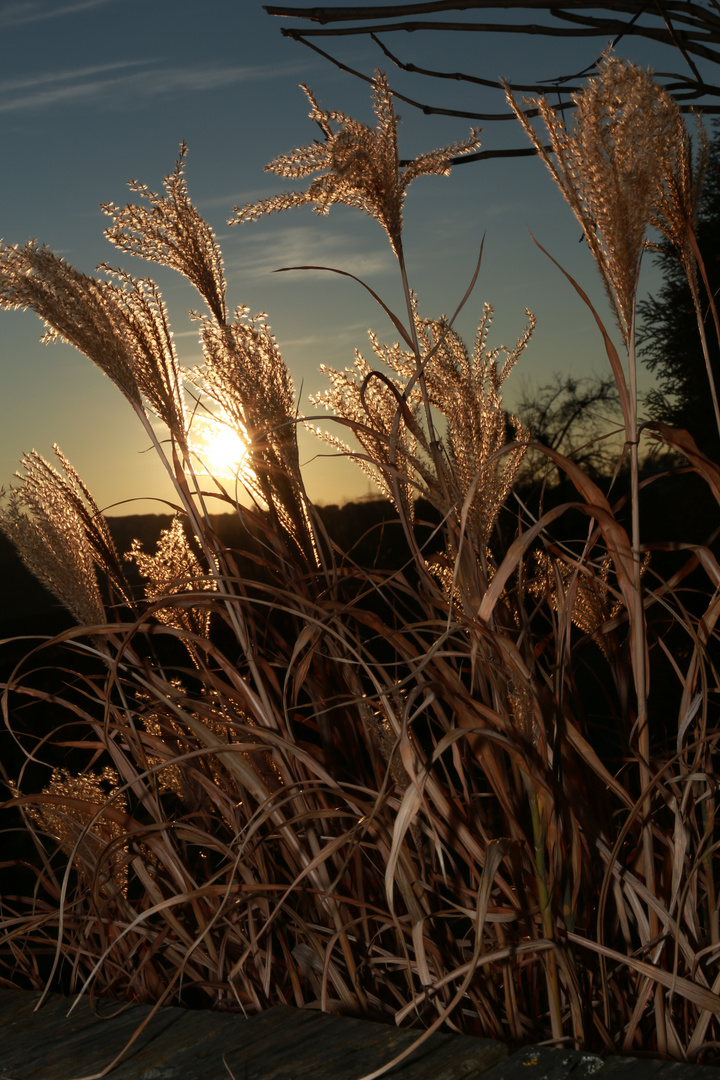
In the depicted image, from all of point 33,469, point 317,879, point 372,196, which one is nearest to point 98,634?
point 33,469

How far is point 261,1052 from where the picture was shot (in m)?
0.96

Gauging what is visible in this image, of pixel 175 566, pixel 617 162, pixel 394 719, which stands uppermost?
pixel 617 162

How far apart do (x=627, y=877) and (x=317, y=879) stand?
0.40m

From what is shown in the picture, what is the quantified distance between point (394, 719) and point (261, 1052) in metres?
0.39

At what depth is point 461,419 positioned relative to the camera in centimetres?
121

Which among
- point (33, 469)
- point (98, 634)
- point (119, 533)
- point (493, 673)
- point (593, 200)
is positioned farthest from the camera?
point (119, 533)

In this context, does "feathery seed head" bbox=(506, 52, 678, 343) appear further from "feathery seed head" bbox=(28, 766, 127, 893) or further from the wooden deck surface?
"feathery seed head" bbox=(28, 766, 127, 893)

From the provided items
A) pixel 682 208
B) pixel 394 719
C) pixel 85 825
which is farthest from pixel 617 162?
pixel 85 825

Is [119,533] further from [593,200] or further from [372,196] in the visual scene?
[593,200]

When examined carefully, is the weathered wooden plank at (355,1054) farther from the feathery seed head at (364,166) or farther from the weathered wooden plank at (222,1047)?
the feathery seed head at (364,166)

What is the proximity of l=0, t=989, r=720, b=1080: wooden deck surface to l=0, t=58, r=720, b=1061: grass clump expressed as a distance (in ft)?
0.17

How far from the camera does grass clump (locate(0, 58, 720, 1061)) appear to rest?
93cm

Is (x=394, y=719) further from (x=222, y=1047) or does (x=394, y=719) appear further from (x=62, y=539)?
(x=62, y=539)

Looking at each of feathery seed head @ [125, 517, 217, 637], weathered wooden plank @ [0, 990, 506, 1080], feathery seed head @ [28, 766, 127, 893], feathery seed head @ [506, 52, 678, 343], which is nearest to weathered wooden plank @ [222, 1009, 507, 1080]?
weathered wooden plank @ [0, 990, 506, 1080]
